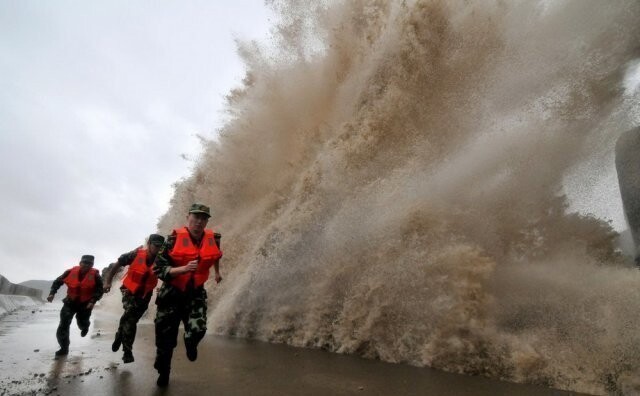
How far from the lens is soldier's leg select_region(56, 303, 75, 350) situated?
19.6 feet

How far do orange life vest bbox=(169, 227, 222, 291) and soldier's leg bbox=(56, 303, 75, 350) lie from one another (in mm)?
2992

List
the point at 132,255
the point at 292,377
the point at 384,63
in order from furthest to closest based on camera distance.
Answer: the point at 384,63
the point at 132,255
the point at 292,377

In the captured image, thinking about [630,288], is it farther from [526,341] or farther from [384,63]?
[384,63]

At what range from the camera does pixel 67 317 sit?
20.6ft

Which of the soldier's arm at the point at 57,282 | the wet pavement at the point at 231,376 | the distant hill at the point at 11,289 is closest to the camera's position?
the wet pavement at the point at 231,376

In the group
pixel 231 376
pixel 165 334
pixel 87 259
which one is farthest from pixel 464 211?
pixel 87 259

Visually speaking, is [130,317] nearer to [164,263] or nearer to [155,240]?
[155,240]

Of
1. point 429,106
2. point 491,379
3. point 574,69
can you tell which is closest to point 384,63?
point 429,106

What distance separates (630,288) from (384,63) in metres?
5.64

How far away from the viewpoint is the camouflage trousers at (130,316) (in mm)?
5259

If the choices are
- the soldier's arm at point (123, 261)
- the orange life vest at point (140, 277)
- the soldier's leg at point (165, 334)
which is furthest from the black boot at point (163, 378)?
the soldier's arm at point (123, 261)

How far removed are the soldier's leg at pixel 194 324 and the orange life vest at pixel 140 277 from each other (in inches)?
54.1

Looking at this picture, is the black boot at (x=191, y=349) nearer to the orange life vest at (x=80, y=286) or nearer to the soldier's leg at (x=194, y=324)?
the soldier's leg at (x=194, y=324)

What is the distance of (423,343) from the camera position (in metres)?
5.82
